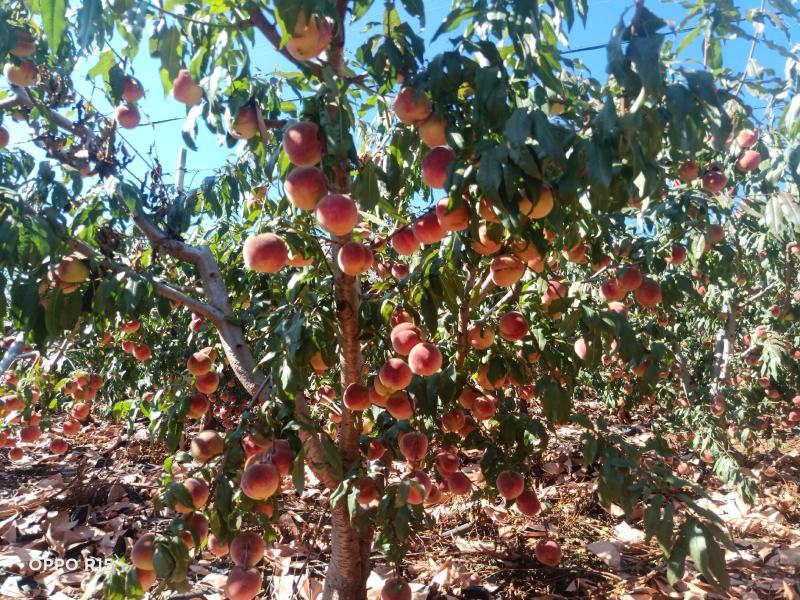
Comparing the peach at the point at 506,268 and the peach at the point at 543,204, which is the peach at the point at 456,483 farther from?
the peach at the point at 543,204

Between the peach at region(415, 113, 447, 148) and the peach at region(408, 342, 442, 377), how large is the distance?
757mm

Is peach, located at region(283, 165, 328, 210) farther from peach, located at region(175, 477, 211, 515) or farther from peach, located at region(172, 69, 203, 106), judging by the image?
peach, located at region(175, 477, 211, 515)

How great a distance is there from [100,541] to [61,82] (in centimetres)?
321

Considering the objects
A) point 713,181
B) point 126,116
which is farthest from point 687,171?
point 126,116

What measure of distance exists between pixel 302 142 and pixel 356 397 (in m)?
1.08

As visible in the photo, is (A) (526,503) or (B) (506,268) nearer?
(B) (506,268)

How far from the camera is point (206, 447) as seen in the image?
2197 millimetres

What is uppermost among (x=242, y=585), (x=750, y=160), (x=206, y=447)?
(x=750, y=160)

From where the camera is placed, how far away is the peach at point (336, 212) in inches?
63.7

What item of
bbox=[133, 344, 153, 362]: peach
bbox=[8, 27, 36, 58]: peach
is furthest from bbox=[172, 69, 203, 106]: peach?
bbox=[133, 344, 153, 362]: peach

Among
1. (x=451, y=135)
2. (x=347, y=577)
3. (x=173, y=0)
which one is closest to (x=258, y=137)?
(x=173, y=0)

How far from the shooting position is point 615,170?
1328 mm

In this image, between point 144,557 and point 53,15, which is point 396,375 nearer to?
point 144,557

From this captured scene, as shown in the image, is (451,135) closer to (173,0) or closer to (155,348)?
(173,0)
